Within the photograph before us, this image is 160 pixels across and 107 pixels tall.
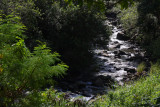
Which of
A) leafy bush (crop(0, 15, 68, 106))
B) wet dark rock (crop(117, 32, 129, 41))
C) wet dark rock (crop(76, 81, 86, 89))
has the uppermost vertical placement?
wet dark rock (crop(117, 32, 129, 41))

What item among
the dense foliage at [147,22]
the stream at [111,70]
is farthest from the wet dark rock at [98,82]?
the dense foliage at [147,22]

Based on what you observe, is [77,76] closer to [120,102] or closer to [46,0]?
[46,0]

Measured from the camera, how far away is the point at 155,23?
1404 cm

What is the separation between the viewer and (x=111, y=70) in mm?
12430

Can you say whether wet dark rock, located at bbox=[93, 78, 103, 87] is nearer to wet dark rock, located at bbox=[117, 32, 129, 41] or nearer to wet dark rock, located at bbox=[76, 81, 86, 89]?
wet dark rock, located at bbox=[76, 81, 86, 89]

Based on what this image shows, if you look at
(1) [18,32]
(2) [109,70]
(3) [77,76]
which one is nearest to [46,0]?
(3) [77,76]

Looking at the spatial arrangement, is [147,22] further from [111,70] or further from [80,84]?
[80,84]

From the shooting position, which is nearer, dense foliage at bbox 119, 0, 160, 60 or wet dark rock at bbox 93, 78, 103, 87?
wet dark rock at bbox 93, 78, 103, 87

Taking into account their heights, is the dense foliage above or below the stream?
above

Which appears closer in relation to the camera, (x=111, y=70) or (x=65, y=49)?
(x=65, y=49)

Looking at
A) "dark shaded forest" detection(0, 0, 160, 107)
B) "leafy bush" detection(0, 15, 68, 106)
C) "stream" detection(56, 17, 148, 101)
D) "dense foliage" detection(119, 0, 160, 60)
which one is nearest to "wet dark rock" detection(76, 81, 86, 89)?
"stream" detection(56, 17, 148, 101)

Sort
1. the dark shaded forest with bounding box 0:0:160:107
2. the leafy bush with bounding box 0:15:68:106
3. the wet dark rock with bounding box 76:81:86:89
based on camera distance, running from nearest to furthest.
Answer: the leafy bush with bounding box 0:15:68:106 → the dark shaded forest with bounding box 0:0:160:107 → the wet dark rock with bounding box 76:81:86:89

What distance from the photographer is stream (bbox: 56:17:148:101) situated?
955 cm

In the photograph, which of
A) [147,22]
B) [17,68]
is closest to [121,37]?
[147,22]
